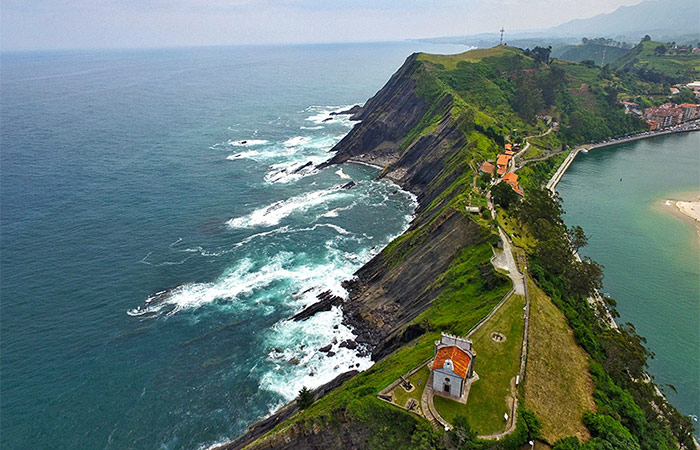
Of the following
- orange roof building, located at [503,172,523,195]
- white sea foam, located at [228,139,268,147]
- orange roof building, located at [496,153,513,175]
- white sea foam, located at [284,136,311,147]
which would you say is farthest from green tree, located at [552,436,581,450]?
white sea foam, located at [228,139,268,147]

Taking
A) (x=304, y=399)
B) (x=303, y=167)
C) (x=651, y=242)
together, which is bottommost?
(x=651, y=242)

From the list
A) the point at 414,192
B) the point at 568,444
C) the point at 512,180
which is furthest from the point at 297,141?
the point at 568,444

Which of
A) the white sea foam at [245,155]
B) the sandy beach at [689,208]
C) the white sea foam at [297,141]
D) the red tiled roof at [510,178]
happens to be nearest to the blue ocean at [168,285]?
the white sea foam at [245,155]

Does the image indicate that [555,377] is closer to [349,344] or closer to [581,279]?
[581,279]

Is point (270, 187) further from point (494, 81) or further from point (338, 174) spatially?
point (494, 81)

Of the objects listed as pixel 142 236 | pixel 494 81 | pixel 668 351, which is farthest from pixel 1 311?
pixel 494 81

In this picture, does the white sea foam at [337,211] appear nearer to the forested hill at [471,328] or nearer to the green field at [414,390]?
the forested hill at [471,328]
